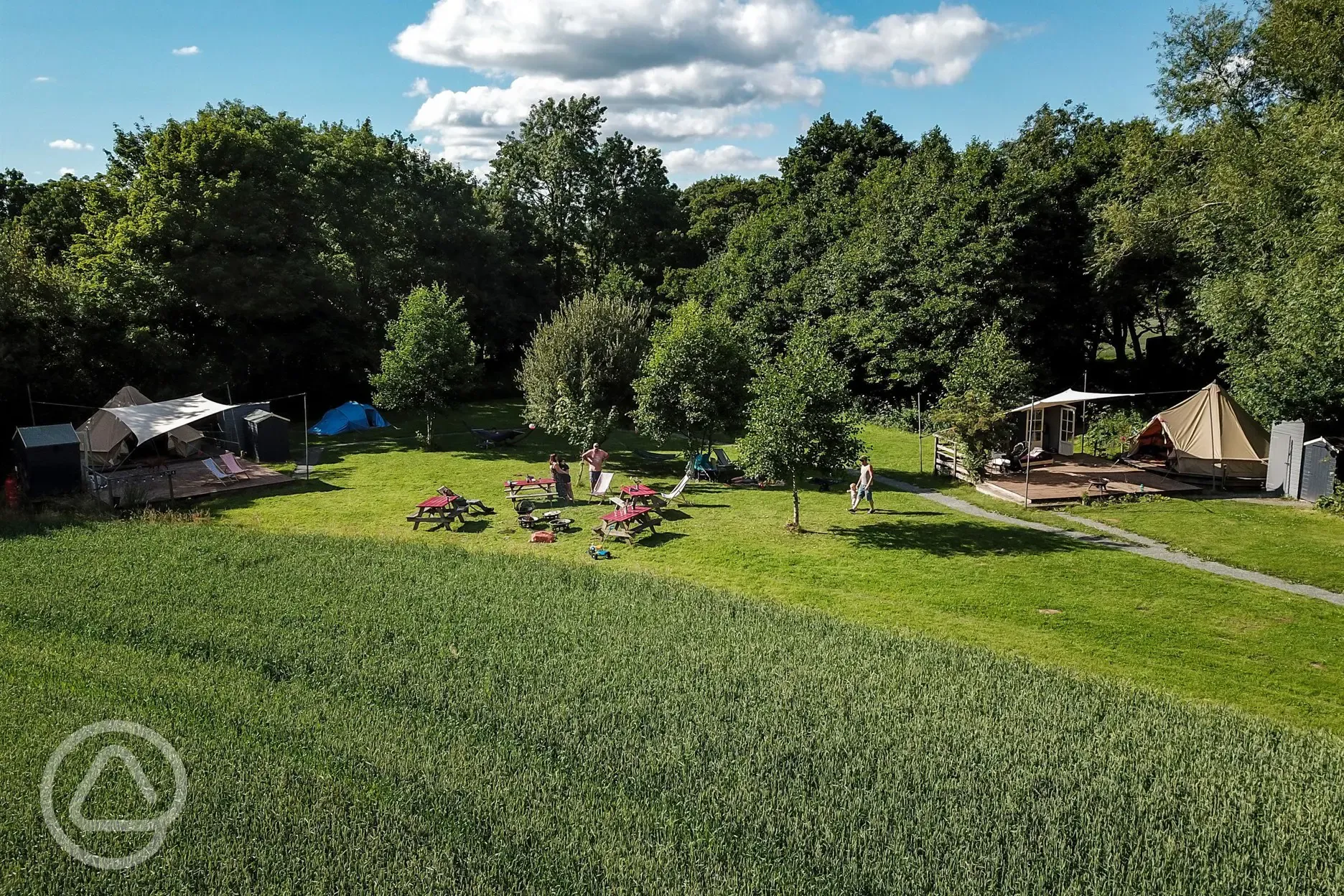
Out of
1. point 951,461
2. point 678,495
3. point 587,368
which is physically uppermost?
point 587,368

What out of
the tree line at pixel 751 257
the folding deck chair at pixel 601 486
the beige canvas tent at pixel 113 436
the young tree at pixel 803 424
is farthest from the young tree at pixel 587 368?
the beige canvas tent at pixel 113 436

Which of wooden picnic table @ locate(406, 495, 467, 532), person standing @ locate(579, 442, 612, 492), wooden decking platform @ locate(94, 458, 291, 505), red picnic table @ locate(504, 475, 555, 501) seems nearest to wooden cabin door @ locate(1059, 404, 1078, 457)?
person standing @ locate(579, 442, 612, 492)

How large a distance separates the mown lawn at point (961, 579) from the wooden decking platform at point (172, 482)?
47.2 inches

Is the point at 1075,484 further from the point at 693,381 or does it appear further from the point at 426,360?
the point at 426,360

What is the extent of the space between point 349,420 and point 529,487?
49.3ft

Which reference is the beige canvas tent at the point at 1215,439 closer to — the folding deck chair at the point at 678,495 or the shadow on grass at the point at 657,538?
the folding deck chair at the point at 678,495

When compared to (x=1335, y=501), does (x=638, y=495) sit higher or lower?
lower

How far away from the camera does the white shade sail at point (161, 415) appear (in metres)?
20.8

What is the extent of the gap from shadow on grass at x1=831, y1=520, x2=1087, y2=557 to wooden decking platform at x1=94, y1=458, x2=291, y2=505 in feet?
52.4

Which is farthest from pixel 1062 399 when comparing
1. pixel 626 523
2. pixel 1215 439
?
pixel 626 523

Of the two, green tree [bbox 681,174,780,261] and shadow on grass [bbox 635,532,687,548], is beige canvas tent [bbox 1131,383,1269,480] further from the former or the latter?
green tree [bbox 681,174,780,261]

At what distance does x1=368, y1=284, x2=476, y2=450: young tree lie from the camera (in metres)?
28.3

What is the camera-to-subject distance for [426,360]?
2833 centimetres

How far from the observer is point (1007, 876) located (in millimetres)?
6832
